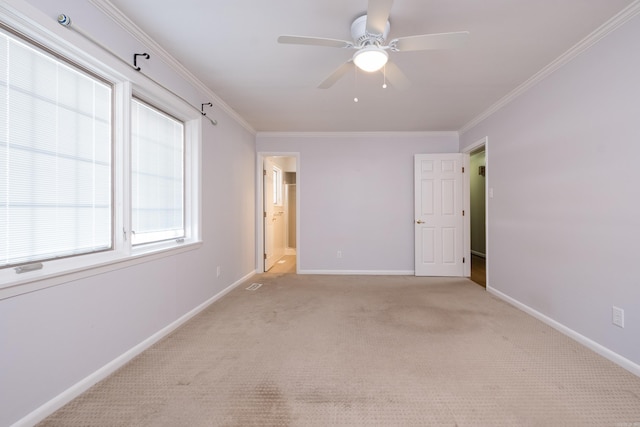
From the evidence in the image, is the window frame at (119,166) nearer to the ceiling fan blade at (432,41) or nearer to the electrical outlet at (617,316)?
the ceiling fan blade at (432,41)

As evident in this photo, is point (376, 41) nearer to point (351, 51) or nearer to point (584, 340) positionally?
point (351, 51)

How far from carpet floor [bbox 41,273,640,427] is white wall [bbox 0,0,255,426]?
18cm

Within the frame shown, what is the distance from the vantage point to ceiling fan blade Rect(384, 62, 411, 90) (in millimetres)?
1959

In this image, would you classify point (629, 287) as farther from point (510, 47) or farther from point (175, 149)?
point (175, 149)

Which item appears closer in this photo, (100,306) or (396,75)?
(100,306)

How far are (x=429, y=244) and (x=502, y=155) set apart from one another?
1.76 m

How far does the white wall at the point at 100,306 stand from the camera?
1.33 m

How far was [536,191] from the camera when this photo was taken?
2.72 meters

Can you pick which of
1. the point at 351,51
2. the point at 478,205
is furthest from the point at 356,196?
the point at 478,205

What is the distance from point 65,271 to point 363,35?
234 centimetres

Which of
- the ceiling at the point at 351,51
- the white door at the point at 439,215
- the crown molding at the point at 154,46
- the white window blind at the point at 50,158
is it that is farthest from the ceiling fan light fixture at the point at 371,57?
the white door at the point at 439,215

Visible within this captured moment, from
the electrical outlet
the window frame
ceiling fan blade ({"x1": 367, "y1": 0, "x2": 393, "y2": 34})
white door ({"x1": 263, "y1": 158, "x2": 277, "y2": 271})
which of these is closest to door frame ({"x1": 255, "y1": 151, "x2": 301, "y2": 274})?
white door ({"x1": 263, "y1": 158, "x2": 277, "y2": 271})

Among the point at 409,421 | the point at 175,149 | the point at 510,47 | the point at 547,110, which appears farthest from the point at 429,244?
the point at 175,149

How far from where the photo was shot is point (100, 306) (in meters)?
1.74
